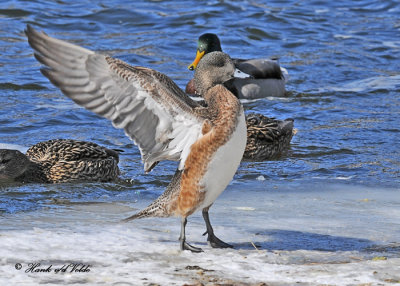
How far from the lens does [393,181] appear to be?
291 inches

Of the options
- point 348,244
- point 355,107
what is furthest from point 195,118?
point 355,107

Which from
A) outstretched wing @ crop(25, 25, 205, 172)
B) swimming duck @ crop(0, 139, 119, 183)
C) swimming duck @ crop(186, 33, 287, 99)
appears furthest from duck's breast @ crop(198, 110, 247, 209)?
swimming duck @ crop(186, 33, 287, 99)

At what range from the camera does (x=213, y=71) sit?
16.2 ft

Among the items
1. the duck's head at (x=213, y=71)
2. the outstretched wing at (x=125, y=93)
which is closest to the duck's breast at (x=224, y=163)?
the outstretched wing at (x=125, y=93)

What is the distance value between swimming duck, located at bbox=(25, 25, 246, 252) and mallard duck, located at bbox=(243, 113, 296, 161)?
13.6 ft

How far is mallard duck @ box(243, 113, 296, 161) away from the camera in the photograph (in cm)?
896

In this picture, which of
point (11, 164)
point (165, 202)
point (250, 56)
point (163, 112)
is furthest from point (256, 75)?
point (163, 112)

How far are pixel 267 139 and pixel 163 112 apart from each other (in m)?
4.41

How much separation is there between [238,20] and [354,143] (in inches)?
297

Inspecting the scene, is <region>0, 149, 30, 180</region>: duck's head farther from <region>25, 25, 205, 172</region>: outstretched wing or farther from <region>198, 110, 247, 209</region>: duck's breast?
<region>198, 110, 247, 209</region>: duck's breast

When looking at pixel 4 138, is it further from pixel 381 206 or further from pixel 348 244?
pixel 348 244

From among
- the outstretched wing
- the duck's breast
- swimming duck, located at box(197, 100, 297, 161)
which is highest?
the outstretched wing

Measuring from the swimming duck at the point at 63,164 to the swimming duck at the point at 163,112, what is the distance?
113 inches

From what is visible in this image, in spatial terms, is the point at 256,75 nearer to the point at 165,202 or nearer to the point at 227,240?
the point at 227,240
